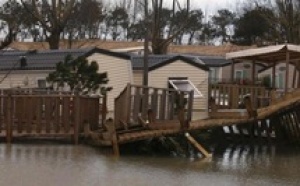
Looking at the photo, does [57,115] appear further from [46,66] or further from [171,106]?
[46,66]

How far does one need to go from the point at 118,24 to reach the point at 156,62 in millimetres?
37700

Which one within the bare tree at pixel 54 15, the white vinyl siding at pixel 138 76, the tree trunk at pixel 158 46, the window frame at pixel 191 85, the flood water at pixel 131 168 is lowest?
the flood water at pixel 131 168

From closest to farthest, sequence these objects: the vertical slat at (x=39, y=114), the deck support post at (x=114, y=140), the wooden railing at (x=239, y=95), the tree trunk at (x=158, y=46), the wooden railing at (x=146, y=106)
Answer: the deck support post at (x=114, y=140) → the wooden railing at (x=146, y=106) → the vertical slat at (x=39, y=114) → the wooden railing at (x=239, y=95) → the tree trunk at (x=158, y=46)

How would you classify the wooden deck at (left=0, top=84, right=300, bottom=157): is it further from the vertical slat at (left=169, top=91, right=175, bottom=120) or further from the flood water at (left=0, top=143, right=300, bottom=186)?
the flood water at (left=0, top=143, right=300, bottom=186)

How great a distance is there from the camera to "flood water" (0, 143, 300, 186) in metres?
12.8

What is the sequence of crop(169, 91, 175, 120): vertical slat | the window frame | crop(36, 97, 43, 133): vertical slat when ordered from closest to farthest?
crop(36, 97, 43, 133): vertical slat < crop(169, 91, 175, 120): vertical slat < the window frame

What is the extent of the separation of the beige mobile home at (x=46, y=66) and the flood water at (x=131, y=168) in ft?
38.4

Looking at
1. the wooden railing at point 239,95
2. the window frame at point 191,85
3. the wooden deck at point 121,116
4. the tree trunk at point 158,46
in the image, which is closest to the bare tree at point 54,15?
the tree trunk at point 158,46

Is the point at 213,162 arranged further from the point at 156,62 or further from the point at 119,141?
the point at 156,62

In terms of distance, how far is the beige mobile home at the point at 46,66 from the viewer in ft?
95.8

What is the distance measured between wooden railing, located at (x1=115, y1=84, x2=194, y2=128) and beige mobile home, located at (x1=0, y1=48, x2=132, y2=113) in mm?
10817

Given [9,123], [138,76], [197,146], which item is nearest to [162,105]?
[197,146]

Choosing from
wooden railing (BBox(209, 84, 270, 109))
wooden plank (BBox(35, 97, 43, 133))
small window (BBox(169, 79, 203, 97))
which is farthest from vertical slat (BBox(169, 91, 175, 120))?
small window (BBox(169, 79, 203, 97))

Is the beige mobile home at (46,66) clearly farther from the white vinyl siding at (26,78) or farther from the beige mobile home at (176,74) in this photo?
the beige mobile home at (176,74)
